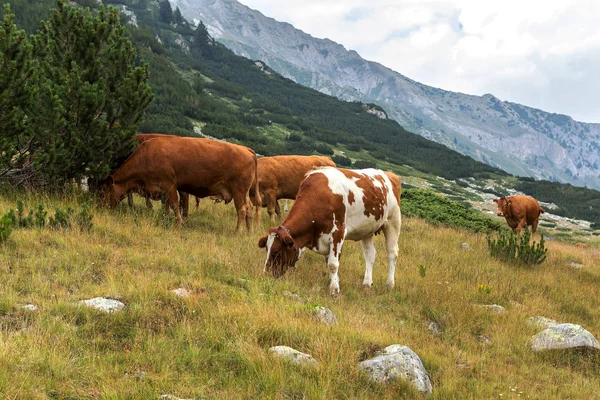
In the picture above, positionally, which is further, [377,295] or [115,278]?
[377,295]

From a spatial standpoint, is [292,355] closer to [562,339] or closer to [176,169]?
[562,339]

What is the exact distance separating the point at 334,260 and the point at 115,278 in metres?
3.31

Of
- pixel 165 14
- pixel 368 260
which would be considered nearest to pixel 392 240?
pixel 368 260

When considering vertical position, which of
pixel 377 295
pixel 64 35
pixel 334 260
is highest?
pixel 64 35

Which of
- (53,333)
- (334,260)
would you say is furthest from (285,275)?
(53,333)

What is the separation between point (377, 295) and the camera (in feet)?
23.8

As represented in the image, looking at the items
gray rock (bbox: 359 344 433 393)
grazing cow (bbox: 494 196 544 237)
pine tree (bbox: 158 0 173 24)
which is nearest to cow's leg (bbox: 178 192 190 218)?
gray rock (bbox: 359 344 433 393)

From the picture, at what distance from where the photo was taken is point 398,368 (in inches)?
158

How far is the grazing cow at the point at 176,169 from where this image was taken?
9.08 meters

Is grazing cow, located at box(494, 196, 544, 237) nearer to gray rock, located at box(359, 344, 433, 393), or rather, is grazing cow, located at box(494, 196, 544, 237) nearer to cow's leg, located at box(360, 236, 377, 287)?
cow's leg, located at box(360, 236, 377, 287)

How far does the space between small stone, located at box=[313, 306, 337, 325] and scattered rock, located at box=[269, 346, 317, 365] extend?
0.93 m

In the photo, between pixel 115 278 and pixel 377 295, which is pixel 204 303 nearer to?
pixel 115 278

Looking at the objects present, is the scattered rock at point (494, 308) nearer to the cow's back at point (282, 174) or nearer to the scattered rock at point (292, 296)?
the scattered rock at point (292, 296)

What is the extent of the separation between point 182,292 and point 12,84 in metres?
5.89
